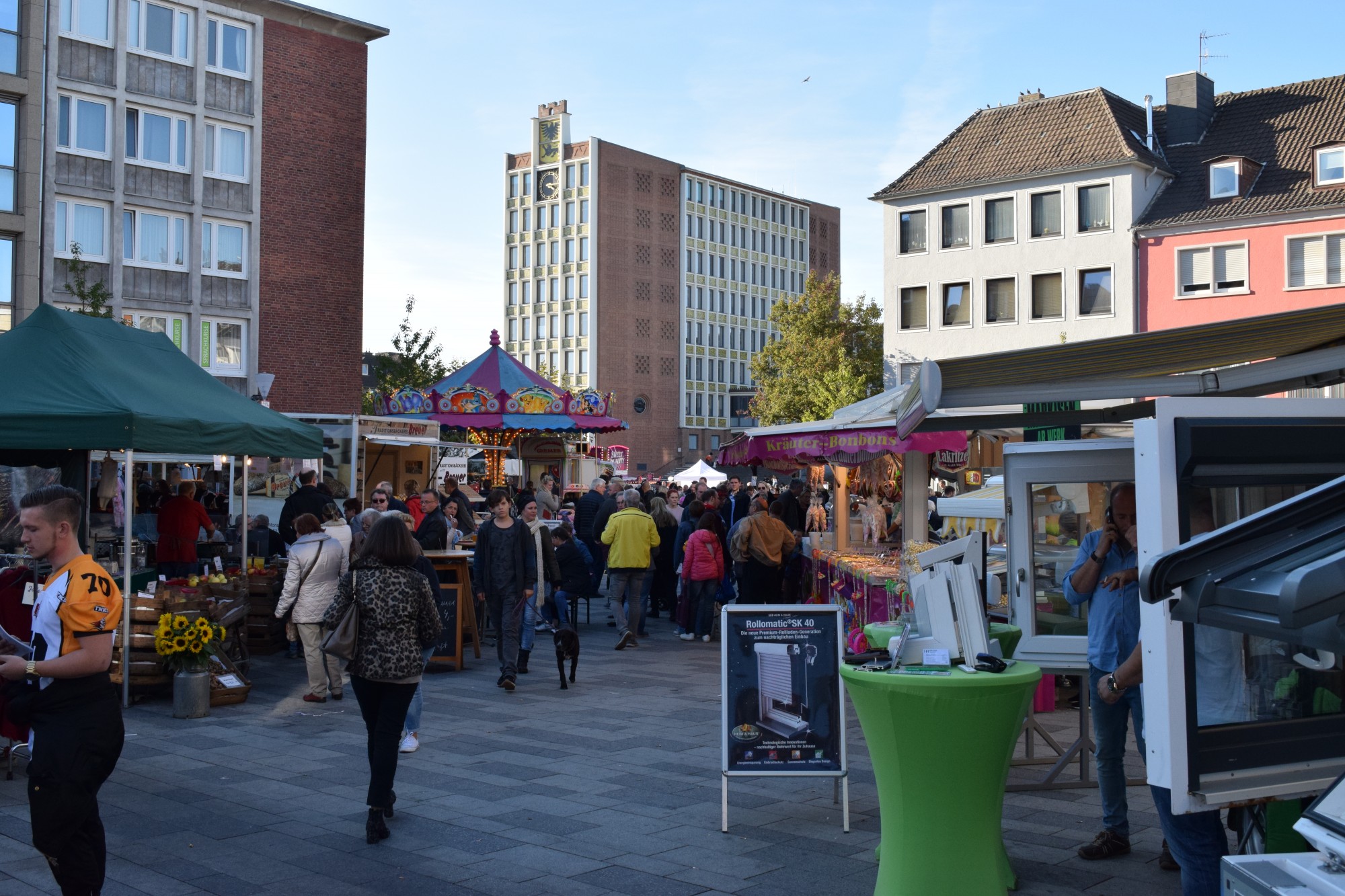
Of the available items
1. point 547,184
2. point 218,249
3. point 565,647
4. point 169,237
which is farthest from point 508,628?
point 547,184

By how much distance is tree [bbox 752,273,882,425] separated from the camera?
186 ft

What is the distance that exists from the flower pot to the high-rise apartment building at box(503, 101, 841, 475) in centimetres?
7670

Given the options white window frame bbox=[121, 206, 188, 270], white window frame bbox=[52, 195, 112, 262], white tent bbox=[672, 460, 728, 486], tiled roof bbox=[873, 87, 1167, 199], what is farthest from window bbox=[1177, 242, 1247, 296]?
white window frame bbox=[52, 195, 112, 262]

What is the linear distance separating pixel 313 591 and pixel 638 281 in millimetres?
81154

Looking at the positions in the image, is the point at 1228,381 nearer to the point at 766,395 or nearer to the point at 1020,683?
the point at 1020,683

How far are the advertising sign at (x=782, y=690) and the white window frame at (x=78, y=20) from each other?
32.1 m

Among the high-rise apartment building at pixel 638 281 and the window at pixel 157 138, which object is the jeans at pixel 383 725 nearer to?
the window at pixel 157 138

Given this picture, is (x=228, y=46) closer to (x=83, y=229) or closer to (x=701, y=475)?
(x=83, y=229)

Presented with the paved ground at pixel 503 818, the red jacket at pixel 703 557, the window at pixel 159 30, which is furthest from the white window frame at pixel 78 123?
the paved ground at pixel 503 818

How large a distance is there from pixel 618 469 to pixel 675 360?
2047 centimetres

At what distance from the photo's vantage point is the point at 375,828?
6395 mm

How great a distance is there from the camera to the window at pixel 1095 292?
39.0 metres

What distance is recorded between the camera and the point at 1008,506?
24.6ft

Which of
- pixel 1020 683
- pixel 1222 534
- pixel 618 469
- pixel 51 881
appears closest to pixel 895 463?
pixel 1020 683
